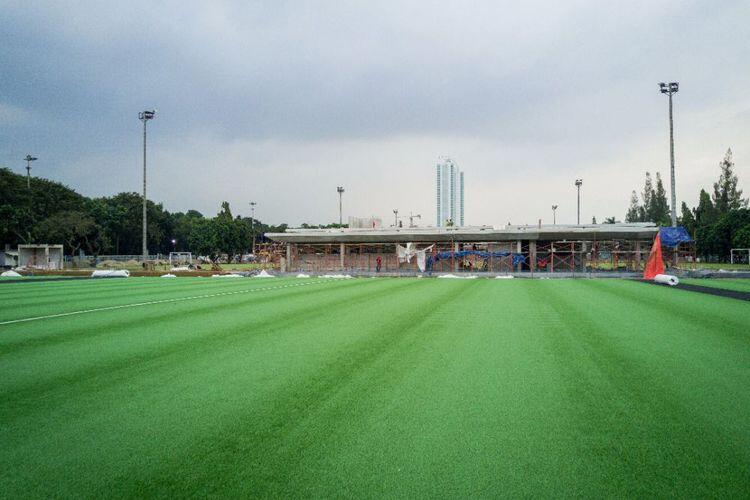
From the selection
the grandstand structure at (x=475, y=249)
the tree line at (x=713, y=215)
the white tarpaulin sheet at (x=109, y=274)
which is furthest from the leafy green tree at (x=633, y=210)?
the white tarpaulin sheet at (x=109, y=274)

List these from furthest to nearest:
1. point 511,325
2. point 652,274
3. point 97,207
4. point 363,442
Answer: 1. point 97,207
2. point 652,274
3. point 511,325
4. point 363,442

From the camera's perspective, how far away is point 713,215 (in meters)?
75.5

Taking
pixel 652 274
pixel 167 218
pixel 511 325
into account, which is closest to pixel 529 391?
pixel 511 325

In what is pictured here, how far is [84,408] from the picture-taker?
13.3ft

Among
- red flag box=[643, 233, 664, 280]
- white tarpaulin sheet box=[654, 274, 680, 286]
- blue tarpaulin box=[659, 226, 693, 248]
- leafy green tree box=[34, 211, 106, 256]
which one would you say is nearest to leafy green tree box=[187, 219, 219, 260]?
leafy green tree box=[34, 211, 106, 256]

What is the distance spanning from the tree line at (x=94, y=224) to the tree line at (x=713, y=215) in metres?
73.3

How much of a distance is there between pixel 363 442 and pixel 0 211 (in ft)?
214

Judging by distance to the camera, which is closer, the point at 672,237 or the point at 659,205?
the point at 672,237

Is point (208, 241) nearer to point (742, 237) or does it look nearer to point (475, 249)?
point (475, 249)

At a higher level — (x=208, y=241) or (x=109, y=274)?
(x=208, y=241)

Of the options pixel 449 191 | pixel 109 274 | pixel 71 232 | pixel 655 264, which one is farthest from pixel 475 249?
pixel 449 191

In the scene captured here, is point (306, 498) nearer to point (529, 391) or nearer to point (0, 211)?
point (529, 391)

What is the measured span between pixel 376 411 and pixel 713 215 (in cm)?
9249

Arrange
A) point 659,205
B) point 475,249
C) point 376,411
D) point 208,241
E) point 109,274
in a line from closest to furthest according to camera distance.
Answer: point 376,411
point 109,274
point 475,249
point 208,241
point 659,205
